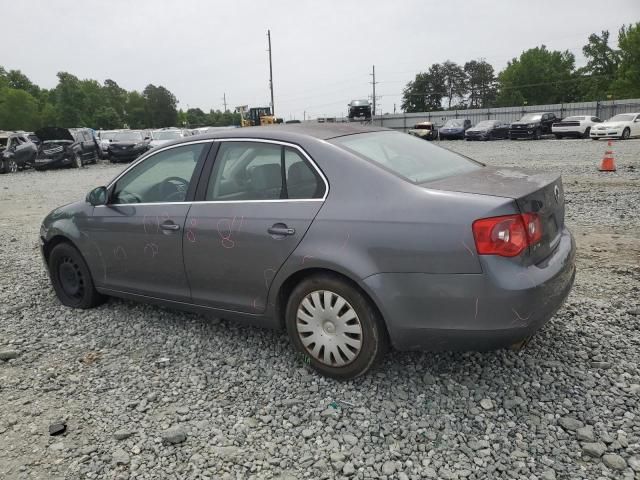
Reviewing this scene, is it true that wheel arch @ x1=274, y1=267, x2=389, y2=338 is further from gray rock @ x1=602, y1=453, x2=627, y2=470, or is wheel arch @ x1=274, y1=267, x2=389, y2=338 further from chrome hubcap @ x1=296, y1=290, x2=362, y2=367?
gray rock @ x1=602, y1=453, x2=627, y2=470

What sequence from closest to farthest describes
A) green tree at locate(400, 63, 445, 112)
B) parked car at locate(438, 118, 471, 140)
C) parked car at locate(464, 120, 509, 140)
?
parked car at locate(464, 120, 509, 140), parked car at locate(438, 118, 471, 140), green tree at locate(400, 63, 445, 112)

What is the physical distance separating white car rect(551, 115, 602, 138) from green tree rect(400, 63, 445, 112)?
230 feet

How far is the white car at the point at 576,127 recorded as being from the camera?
27234 mm

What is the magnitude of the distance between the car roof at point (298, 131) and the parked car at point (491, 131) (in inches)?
1203

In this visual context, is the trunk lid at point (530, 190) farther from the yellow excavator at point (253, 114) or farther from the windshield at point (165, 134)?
the yellow excavator at point (253, 114)

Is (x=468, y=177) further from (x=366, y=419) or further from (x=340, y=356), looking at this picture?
(x=366, y=419)

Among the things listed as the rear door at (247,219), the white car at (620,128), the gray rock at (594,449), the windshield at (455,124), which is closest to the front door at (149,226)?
the rear door at (247,219)

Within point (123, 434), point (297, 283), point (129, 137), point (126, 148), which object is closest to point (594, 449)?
point (297, 283)

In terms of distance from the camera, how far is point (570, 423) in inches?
106

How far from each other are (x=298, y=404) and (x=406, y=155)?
179cm

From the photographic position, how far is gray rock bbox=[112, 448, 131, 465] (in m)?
2.64

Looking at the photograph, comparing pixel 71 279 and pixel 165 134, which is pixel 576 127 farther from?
pixel 71 279

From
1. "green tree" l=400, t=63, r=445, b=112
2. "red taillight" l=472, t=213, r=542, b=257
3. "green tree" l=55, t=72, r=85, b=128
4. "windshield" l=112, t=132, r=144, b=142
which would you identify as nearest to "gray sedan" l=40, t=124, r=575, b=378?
"red taillight" l=472, t=213, r=542, b=257

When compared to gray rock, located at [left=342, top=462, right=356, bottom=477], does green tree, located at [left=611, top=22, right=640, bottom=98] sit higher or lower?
higher
